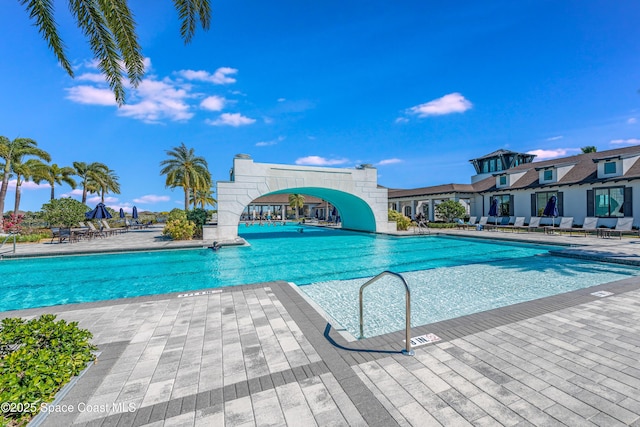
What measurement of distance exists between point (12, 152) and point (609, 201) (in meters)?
48.9

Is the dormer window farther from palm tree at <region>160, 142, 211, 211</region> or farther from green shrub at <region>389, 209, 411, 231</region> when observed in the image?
palm tree at <region>160, 142, 211, 211</region>

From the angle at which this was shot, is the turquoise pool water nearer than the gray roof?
Yes

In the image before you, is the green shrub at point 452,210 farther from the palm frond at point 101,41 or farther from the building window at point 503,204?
the palm frond at point 101,41

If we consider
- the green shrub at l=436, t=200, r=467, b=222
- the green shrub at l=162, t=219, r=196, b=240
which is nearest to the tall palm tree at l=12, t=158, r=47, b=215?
the green shrub at l=162, t=219, r=196, b=240

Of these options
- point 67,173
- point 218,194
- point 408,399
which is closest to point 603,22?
point 408,399

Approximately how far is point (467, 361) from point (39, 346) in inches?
193

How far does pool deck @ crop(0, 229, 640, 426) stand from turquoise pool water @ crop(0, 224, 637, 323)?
3.07 meters

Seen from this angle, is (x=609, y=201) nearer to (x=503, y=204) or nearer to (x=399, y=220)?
(x=503, y=204)

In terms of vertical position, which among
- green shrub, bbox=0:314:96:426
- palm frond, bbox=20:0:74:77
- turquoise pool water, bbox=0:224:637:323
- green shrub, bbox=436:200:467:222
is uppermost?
palm frond, bbox=20:0:74:77

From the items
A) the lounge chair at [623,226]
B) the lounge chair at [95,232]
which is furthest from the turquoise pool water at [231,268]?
the lounge chair at [95,232]

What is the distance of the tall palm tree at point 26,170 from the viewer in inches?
1027

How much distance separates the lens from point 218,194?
1827 cm

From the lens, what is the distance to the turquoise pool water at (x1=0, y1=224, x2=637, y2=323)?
8344 mm

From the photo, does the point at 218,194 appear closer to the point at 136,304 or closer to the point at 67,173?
the point at 136,304
